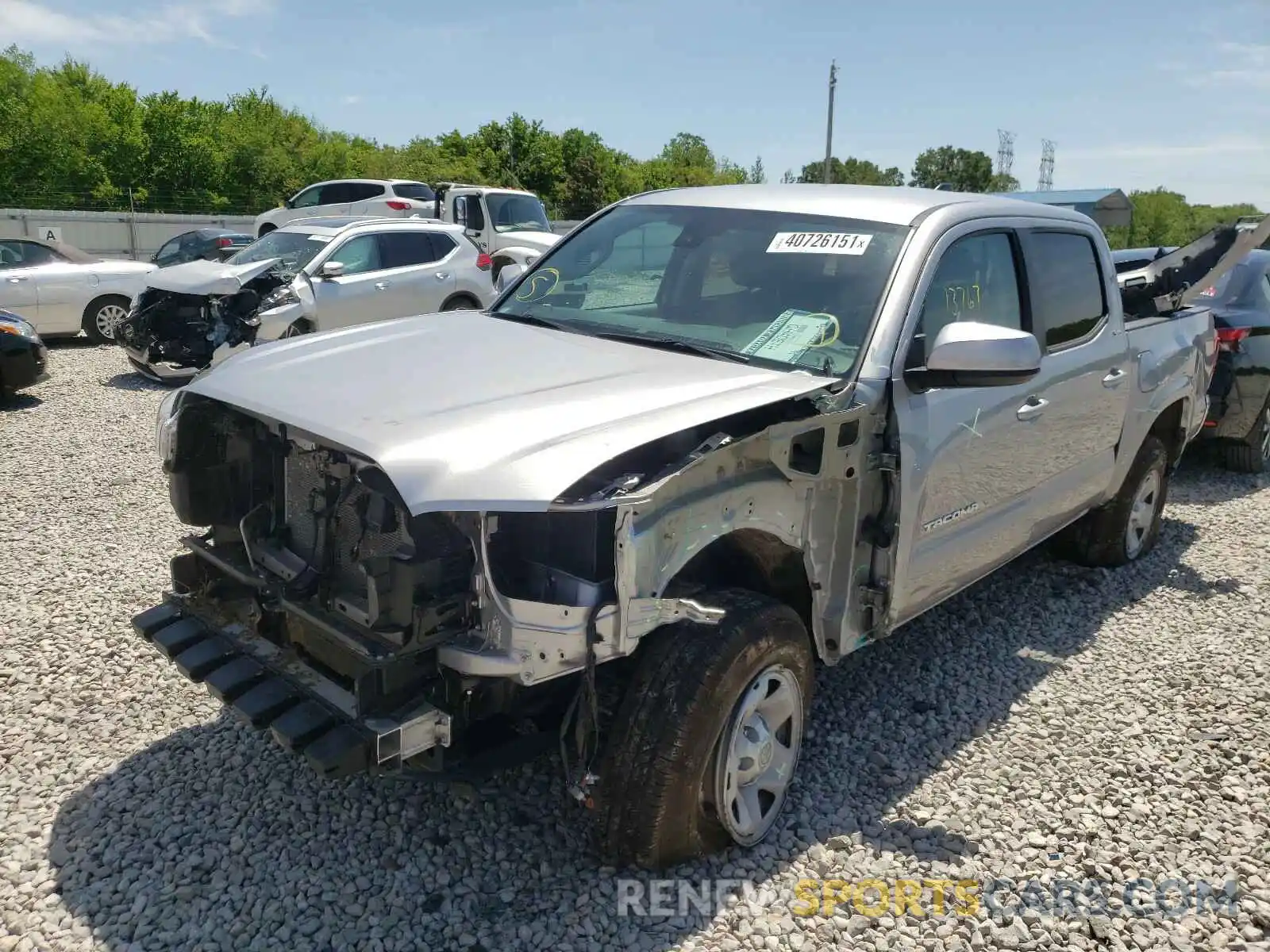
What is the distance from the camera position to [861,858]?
3.16 metres

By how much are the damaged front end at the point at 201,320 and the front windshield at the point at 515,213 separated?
6969 millimetres

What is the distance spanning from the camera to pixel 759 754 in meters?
3.06

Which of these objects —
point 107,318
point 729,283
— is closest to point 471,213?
point 107,318

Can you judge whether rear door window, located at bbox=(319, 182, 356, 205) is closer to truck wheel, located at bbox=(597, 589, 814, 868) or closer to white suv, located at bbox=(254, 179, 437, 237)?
white suv, located at bbox=(254, 179, 437, 237)

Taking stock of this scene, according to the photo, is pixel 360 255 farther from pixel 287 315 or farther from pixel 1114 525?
pixel 1114 525

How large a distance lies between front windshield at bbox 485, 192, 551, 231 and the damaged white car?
5.23 meters

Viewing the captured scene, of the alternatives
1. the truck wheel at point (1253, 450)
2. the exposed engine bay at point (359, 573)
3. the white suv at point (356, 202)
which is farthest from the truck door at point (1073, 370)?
the white suv at point (356, 202)

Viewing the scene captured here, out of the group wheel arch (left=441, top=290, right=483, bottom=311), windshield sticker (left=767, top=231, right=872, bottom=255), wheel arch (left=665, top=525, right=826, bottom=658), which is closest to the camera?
wheel arch (left=665, top=525, right=826, bottom=658)

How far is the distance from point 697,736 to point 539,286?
228cm

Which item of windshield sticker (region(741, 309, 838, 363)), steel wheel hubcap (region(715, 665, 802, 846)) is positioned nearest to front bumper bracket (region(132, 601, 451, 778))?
steel wheel hubcap (region(715, 665, 802, 846))

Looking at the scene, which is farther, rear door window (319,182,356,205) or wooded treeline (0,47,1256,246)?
wooded treeline (0,47,1256,246)

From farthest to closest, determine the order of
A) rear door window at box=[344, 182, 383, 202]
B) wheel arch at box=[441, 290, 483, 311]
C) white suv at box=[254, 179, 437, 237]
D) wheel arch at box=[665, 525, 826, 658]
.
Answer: rear door window at box=[344, 182, 383, 202], white suv at box=[254, 179, 437, 237], wheel arch at box=[441, 290, 483, 311], wheel arch at box=[665, 525, 826, 658]

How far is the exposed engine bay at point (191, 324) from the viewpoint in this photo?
10.3 m

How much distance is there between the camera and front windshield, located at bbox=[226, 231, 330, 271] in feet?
36.2
